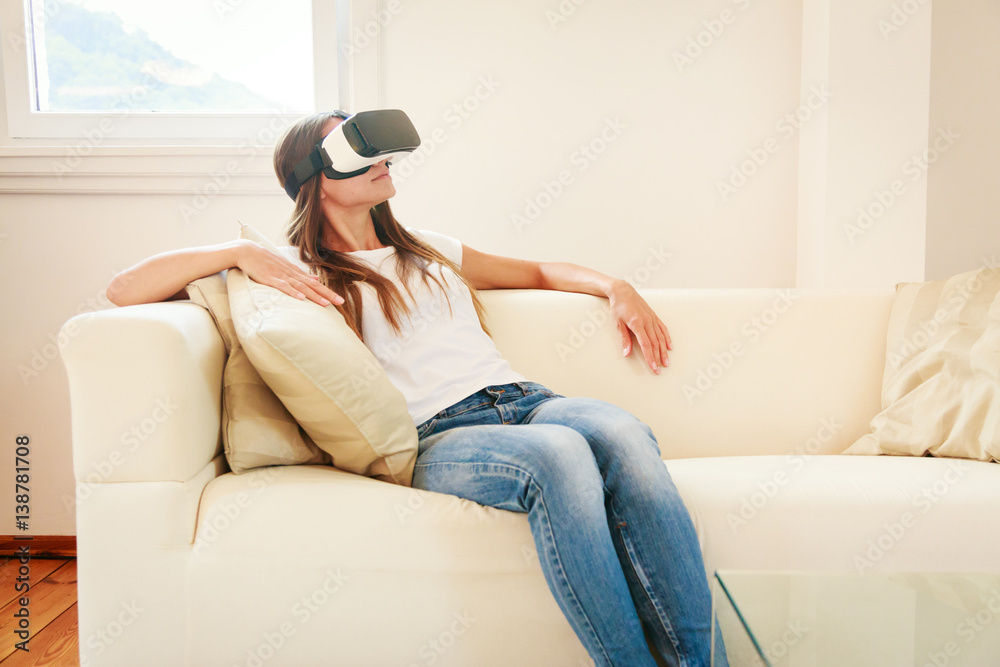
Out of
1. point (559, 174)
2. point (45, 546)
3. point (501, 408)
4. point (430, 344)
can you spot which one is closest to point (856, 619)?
point (501, 408)

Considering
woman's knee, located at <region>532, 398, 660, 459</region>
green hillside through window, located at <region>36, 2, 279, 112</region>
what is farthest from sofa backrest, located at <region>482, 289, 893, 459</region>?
green hillside through window, located at <region>36, 2, 279, 112</region>

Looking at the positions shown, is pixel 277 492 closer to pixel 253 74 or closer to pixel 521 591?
pixel 521 591

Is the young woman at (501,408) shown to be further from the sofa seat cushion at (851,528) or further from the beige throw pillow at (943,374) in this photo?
the beige throw pillow at (943,374)

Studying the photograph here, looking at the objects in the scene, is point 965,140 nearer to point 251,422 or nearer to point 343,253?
point 343,253

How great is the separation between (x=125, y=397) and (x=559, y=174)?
1.37 metres

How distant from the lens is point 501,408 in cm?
123

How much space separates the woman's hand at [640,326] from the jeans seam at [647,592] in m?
0.57

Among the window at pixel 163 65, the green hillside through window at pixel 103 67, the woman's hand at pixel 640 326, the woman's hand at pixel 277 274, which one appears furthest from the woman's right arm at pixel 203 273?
the green hillside through window at pixel 103 67

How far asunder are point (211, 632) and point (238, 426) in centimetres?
30

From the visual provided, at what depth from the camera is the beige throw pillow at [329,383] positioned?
100 centimetres

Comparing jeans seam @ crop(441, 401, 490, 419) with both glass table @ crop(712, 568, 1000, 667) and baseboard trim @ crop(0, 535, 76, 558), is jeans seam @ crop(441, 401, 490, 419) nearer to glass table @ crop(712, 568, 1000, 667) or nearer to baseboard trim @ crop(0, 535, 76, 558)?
glass table @ crop(712, 568, 1000, 667)

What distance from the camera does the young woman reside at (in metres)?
0.92

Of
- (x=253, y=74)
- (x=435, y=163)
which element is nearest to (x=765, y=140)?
(x=435, y=163)

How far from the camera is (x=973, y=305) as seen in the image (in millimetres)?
1378
